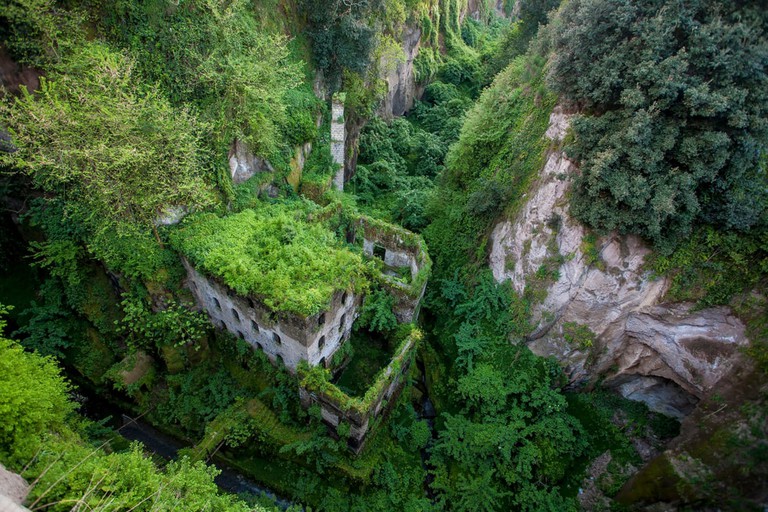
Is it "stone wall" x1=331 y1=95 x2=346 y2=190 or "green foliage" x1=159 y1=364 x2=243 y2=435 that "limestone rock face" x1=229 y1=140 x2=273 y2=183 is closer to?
"stone wall" x1=331 y1=95 x2=346 y2=190

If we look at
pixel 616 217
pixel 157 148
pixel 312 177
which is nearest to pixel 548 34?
pixel 616 217

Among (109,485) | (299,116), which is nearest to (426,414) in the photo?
(109,485)

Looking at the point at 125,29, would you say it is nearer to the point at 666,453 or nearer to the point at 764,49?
the point at 764,49

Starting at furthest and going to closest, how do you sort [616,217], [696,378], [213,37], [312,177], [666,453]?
1. [312,177]
2. [213,37]
3. [696,378]
4. [616,217]
5. [666,453]

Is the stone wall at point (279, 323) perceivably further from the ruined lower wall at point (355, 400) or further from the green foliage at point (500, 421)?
the green foliage at point (500, 421)

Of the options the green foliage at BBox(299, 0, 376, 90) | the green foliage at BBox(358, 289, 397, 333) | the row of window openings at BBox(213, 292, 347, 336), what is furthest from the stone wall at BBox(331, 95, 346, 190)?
the row of window openings at BBox(213, 292, 347, 336)

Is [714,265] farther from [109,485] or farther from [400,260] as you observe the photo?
[109,485]
